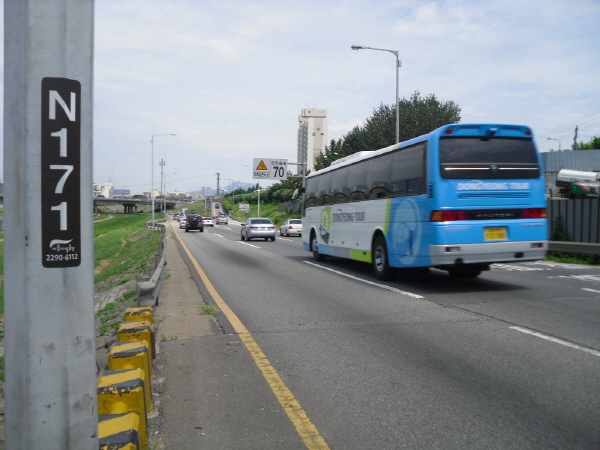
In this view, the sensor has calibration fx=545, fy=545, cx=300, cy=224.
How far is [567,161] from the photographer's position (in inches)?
1976

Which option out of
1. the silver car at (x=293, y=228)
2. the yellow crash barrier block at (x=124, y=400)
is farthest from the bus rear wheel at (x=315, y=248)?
the silver car at (x=293, y=228)

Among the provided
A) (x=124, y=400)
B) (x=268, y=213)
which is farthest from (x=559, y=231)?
(x=268, y=213)

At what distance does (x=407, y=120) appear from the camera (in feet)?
146

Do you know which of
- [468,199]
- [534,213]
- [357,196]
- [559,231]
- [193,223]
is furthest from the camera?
[193,223]

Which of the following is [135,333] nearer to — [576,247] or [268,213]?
[576,247]

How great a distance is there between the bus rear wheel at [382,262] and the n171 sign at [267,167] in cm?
3646

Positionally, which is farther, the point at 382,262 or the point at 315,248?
the point at 315,248

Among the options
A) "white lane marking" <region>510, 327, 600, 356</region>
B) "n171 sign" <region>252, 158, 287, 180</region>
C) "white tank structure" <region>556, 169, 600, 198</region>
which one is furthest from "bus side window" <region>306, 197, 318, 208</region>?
"n171 sign" <region>252, 158, 287, 180</region>

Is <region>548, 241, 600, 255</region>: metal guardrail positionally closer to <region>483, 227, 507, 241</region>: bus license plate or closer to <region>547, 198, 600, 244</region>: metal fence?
<region>547, 198, 600, 244</region>: metal fence

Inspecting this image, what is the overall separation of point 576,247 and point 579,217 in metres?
3.12

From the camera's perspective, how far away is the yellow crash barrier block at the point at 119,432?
3090 mm

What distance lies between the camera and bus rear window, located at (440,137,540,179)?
33.1 feet

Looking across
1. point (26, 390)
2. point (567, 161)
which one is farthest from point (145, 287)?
point (567, 161)

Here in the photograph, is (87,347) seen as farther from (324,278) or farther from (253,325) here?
(324,278)
